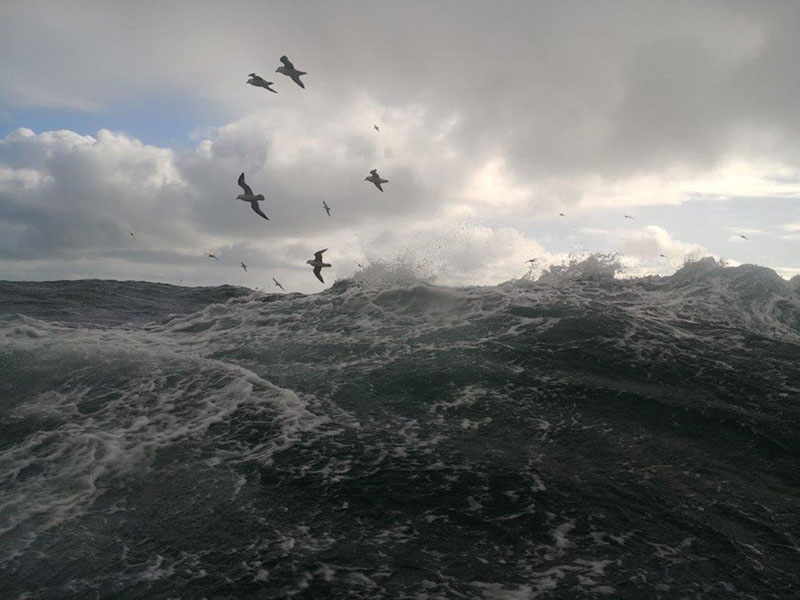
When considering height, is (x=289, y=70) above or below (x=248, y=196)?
above

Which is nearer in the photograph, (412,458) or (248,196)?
(412,458)

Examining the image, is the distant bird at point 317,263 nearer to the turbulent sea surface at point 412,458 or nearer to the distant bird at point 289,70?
the turbulent sea surface at point 412,458

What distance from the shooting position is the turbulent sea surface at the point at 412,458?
628 centimetres

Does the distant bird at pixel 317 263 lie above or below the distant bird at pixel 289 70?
below

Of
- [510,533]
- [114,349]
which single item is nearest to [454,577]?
[510,533]

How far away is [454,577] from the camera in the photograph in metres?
6.11

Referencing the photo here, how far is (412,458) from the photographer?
9.19 metres

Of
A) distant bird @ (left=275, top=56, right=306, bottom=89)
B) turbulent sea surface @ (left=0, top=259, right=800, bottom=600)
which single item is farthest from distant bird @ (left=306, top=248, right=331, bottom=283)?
distant bird @ (left=275, top=56, right=306, bottom=89)

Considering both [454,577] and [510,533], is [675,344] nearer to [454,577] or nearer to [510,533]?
[510,533]

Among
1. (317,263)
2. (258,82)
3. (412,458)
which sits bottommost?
(412,458)

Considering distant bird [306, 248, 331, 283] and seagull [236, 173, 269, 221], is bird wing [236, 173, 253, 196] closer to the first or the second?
seagull [236, 173, 269, 221]

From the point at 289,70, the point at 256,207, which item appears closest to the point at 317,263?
the point at 256,207

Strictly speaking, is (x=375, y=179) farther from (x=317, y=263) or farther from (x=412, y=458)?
(x=412, y=458)

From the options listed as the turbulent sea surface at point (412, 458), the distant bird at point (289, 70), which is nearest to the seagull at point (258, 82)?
the distant bird at point (289, 70)
